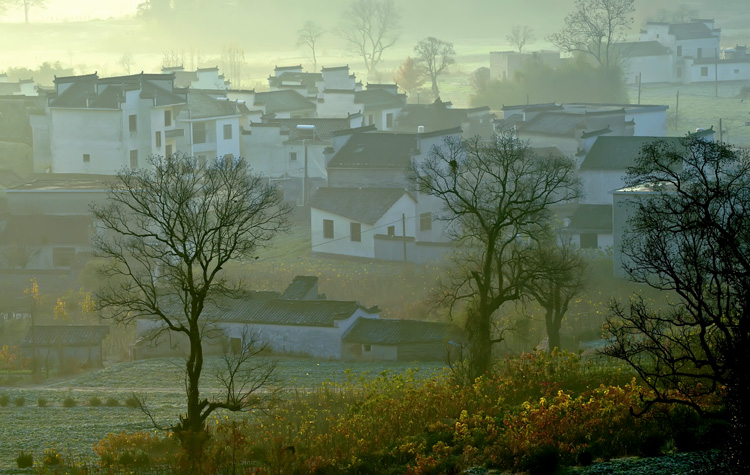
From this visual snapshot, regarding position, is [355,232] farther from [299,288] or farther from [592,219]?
[592,219]

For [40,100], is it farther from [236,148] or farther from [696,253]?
[696,253]

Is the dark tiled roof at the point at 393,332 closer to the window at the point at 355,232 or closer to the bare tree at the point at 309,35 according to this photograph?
the window at the point at 355,232

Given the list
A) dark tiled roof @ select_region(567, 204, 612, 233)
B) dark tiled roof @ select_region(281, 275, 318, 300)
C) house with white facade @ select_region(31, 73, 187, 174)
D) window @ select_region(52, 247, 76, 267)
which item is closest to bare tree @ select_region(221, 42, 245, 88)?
house with white facade @ select_region(31, 73, 187, 174)

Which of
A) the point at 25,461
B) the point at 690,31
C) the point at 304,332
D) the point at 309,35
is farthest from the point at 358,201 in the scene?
the point at 309,35

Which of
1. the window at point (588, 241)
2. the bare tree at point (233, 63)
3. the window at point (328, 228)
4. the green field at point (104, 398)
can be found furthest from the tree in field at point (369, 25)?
the green field at point (104, 398)

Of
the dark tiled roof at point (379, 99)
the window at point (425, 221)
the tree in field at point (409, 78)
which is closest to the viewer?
the window at point (425, 221)

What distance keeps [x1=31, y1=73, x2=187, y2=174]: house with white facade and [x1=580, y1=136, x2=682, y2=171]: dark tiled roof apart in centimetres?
1979

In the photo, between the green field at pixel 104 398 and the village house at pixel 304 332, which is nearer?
the green field at pixel 104 398

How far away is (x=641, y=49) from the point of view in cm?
7819

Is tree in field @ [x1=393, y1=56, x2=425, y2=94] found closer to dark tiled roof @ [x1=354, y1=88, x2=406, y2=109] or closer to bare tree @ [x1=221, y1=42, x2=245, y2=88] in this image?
dark tiled roof @ [x1=354, y1=88, x2=406, y2=109]

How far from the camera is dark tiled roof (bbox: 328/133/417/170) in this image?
1668 inches

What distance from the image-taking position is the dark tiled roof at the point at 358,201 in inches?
1566

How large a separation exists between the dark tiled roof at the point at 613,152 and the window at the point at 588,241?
4814 mm

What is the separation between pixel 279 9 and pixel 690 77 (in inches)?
3240
